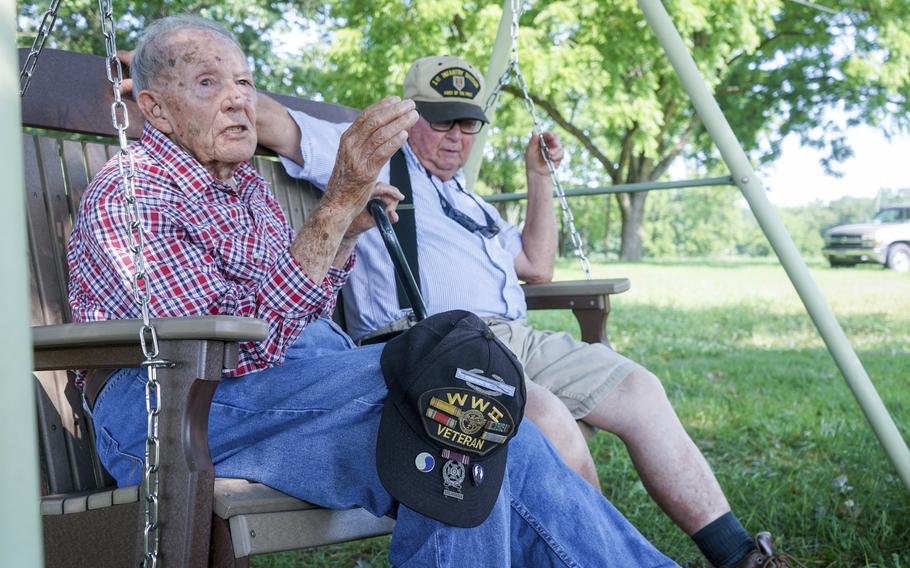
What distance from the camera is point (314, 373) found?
1889mm

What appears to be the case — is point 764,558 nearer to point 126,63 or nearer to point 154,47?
point 154,47

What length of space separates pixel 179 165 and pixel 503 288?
1.20 m

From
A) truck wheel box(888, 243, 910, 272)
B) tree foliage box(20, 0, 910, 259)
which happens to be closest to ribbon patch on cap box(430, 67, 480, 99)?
tree foliage box(20, 0, 910, 259)

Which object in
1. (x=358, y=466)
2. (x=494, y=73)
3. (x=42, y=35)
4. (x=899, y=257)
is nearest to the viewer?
(x=358, y=466)

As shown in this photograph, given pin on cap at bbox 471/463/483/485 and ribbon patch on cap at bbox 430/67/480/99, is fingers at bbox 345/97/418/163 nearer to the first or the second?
pin on cap at bbox 471/463/483/485

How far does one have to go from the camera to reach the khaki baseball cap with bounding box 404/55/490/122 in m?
3.05

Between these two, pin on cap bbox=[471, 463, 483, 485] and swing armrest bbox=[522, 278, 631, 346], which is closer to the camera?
pin on cap bbox=[471, 463, 483, 485]

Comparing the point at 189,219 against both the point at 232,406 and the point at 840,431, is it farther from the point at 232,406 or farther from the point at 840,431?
the point at 840,431

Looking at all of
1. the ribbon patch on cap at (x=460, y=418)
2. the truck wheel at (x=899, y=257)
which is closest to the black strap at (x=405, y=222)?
the ribbon patch on cap at (x=460, y=418)

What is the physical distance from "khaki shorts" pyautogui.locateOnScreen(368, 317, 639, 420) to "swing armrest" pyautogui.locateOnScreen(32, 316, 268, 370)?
1.11 m

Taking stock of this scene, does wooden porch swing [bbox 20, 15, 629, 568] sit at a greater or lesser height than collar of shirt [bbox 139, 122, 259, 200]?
lesser

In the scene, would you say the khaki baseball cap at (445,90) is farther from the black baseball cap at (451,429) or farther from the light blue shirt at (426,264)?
the black baseball cap at (451,429)

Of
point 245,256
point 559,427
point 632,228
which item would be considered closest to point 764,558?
point 559,427

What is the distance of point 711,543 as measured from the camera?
245cm
